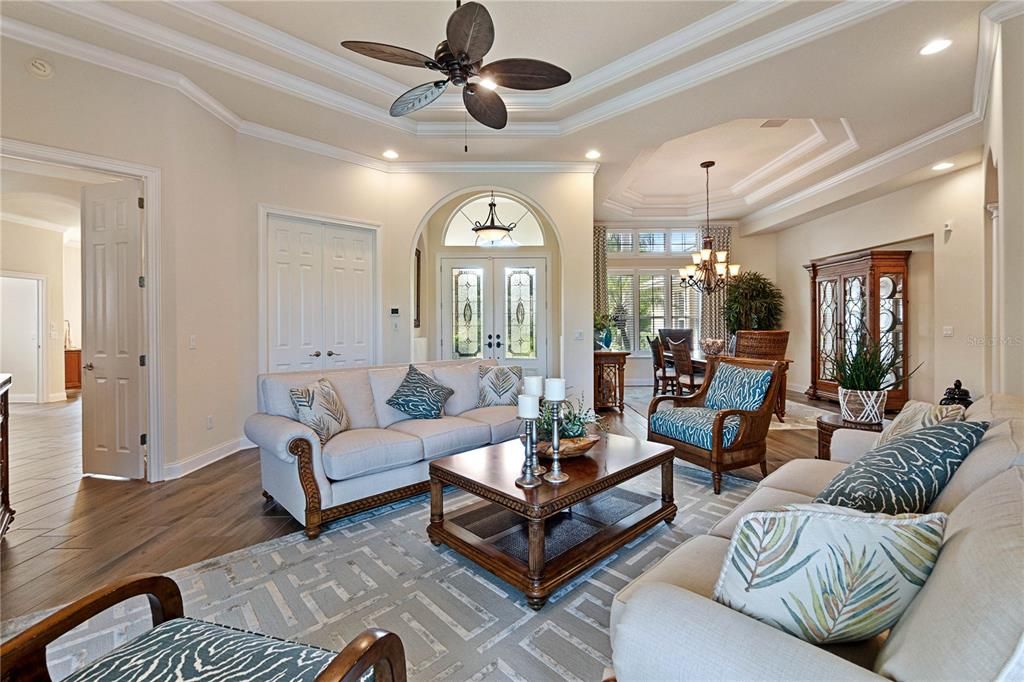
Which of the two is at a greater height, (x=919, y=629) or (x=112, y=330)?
(x=112, y=330)

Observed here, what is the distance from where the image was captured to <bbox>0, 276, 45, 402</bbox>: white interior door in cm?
722

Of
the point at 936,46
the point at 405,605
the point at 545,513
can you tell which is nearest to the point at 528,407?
the point at 545,513

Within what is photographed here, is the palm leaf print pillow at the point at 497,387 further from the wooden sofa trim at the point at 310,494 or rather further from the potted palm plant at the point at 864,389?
the potted palm plant at the point at 864,389

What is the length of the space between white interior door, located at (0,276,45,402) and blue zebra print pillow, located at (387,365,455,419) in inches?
301

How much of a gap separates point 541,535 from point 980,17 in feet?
13.5

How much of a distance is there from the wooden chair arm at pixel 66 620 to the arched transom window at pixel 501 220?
6042 mm

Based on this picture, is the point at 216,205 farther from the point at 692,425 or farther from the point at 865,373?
the point at 865,373

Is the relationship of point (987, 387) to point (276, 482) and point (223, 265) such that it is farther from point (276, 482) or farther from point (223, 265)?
point (223, 265)

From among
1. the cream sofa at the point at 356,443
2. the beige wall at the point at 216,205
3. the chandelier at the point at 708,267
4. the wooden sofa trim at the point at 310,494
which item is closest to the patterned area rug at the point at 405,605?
the wooden sofa trim at the point at 310,494

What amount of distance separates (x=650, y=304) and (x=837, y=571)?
8.35 m

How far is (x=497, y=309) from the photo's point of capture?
6836 millimetres

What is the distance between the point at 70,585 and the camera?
7.11 feet

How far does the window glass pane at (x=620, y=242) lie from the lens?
29.0 feet

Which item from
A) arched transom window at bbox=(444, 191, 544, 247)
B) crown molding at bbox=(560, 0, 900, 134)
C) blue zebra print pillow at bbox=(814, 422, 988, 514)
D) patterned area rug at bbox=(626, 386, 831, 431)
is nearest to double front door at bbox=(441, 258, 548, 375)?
arched transom window at bbox=(444, 191, 544, 247)
